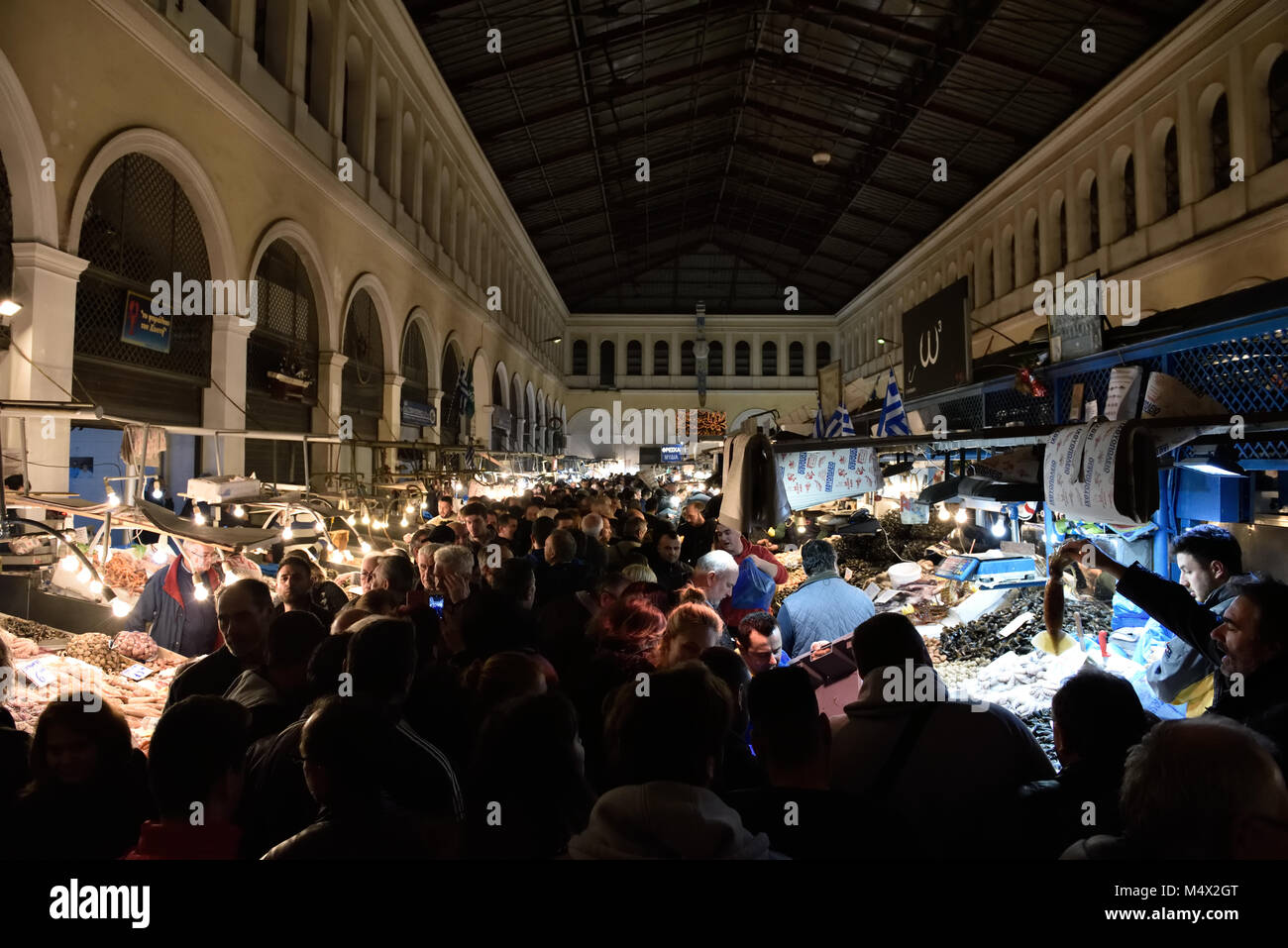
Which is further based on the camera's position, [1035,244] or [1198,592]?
[1035,244]

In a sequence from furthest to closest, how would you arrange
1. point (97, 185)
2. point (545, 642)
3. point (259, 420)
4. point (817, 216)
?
point (817, 216), point (259, 420), point (97, 185), point (545, 642)

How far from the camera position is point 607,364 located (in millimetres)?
39281

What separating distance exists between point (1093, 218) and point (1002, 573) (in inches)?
586

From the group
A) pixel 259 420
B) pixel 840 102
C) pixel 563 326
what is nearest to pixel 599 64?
pixel 840 102

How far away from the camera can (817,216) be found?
28.3 m

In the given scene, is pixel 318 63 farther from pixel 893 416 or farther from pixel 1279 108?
pixel 1279 108

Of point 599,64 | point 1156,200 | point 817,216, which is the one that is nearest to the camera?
point 1156,200

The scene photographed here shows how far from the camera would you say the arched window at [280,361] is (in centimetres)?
960

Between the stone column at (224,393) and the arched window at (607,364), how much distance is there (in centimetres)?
3073

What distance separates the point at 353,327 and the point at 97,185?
5788 millimetres

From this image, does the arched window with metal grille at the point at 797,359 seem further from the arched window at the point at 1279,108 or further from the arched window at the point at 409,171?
the arched window at the point at 1279,108

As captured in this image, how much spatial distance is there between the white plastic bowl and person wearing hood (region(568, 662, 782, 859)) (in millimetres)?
5321

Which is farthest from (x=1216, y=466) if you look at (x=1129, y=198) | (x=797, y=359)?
(x=797, y=359)
